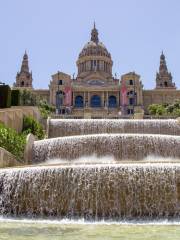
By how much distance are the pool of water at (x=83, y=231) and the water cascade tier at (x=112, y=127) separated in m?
13.8

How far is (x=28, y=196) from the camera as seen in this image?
11.8 metres

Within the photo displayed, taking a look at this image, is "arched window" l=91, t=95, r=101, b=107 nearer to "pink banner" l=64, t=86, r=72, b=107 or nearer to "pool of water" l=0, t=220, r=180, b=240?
"pink banner" l=64, t=86, r=72, b=107

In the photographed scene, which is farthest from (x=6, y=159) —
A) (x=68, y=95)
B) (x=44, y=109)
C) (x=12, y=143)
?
(x=68, y=95)

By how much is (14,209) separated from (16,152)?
5.70 m

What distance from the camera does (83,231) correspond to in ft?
28.3

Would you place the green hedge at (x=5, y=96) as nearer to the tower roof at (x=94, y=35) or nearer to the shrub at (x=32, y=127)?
the shrub at (x=32, y=127)

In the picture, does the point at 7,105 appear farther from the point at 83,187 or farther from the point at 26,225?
the point at 26,225

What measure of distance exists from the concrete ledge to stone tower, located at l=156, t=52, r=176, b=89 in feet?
238

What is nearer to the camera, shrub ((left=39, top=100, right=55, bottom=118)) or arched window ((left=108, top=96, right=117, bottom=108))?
shrub ((left=39, top=100, right=55, bottom=118))

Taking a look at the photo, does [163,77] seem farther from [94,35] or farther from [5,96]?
[5,96]

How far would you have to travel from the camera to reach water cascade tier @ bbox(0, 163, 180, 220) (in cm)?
1145

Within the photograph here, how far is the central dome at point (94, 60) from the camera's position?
86.1m

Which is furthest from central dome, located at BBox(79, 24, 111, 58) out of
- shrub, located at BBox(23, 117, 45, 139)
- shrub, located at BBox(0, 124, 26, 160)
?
shrub, located at BBox(0, 124, 26, 160)

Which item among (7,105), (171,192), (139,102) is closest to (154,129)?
(7,105)
